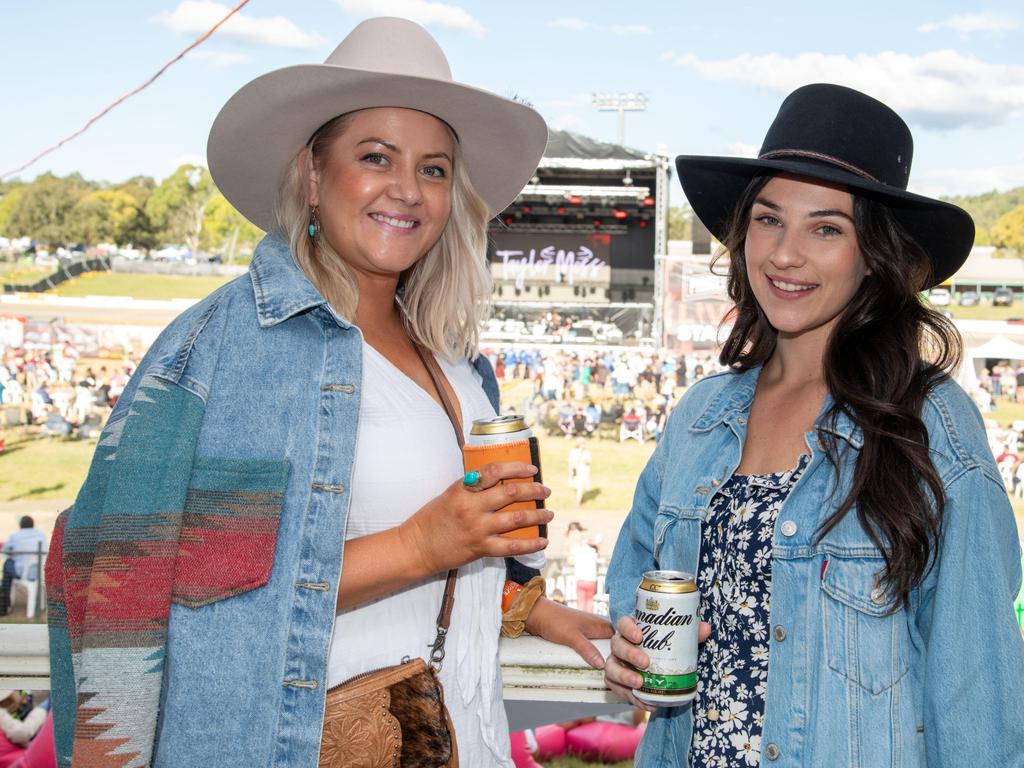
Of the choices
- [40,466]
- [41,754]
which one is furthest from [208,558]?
[40,466]

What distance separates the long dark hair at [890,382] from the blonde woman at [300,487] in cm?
45

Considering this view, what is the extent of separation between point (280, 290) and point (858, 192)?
0.88m

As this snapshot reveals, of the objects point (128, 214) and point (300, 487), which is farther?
point (128, 214)

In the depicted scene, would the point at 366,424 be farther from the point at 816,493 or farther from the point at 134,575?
the point at 816,493

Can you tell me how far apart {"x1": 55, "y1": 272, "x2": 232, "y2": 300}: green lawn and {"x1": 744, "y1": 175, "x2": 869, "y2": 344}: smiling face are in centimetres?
2580

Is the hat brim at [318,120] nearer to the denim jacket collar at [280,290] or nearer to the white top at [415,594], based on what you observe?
the denim jacket collar at [280,290]

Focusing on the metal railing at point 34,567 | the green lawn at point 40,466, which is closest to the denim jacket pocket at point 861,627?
the metal railing at point 34,567

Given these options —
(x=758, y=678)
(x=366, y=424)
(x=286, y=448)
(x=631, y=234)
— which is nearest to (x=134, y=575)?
(x=286, y=448)

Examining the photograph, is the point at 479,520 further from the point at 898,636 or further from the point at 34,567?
the point at 34,567

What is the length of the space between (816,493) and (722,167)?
572mm

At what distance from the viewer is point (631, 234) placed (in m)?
21.4

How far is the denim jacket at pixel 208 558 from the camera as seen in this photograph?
3.50 feet

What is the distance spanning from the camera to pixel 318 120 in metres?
1.46

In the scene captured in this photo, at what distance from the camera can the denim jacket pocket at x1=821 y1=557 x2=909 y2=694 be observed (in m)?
1.21
